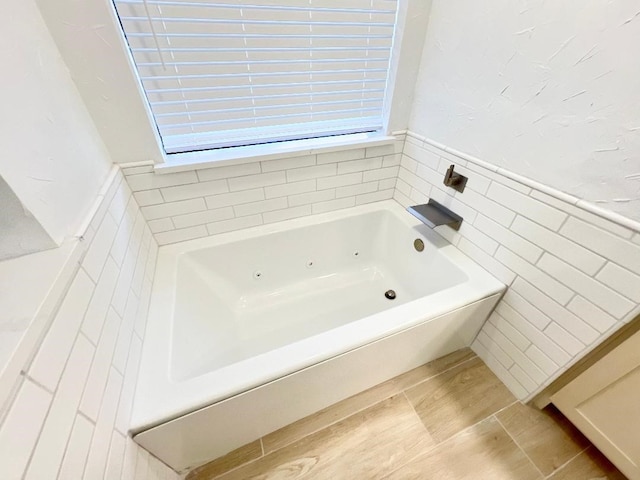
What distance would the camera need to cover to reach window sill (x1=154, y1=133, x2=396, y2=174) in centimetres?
107

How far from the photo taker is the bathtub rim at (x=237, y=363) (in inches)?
28.5

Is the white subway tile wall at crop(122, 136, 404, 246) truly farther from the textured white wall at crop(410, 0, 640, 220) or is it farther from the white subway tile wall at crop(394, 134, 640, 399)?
the textured white wall at crop(410, 0, 640, 220)

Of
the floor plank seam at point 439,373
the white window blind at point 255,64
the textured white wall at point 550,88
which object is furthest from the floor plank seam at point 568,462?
the white window blind at point 255,64

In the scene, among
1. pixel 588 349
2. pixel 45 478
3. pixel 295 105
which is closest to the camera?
pixel 45 478

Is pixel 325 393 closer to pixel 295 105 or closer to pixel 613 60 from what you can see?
pixel 295 105

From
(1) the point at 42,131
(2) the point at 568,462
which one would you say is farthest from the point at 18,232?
(2) the point at 568,462

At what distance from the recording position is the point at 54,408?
16.8 inches

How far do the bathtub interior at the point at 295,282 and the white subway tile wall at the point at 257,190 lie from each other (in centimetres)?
11

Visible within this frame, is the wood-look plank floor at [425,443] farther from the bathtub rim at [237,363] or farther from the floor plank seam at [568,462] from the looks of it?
the bathtub rim at [237,363]

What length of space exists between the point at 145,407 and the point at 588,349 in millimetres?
1332

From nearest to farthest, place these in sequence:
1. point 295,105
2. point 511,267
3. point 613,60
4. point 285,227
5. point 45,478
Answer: point 45,478 < point 613,60 < point 511,267 < point 295,105 < point 285,227

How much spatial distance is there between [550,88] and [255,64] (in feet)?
3.17

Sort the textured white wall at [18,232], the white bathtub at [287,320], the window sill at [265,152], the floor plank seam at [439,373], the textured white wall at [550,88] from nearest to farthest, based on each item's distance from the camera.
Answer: the textured white wall at [18,232] < the textured white wall at [550,88] < the white bathtub at [287,320] < the window sill at [265,152] < the floor plank seam at [439,373]

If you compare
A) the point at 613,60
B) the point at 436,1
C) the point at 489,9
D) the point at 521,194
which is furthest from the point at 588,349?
the point at 436,1
